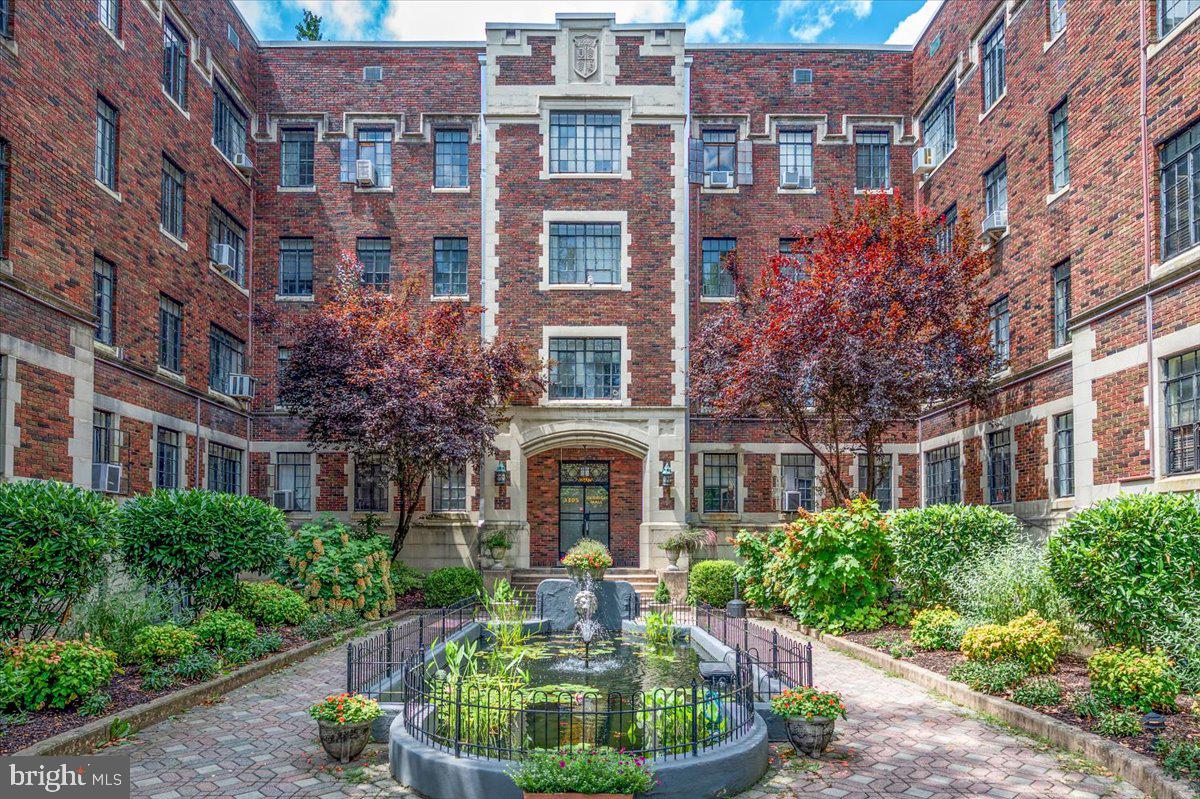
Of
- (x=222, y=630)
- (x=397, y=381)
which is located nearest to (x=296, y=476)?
(x=397, y=381)

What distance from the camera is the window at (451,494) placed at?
1037 inches

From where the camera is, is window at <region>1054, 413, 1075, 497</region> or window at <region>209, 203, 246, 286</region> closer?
window at <region>1054, 413, 1075, 497</region>

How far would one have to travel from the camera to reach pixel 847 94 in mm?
27828

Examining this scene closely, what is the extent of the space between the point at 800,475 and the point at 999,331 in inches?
284

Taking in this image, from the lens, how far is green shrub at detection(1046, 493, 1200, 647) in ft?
35.0

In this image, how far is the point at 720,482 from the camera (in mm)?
26719

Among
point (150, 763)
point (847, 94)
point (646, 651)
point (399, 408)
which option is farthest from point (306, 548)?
point (847, 94)

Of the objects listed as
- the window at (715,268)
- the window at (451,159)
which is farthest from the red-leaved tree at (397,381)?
the window at (715,268)

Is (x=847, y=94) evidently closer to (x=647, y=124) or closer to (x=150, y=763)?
(x=647, y=124)

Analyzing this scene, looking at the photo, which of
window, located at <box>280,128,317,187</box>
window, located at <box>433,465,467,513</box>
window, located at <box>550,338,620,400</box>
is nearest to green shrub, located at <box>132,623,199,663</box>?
window, located at <box>433,465,467,513</box>

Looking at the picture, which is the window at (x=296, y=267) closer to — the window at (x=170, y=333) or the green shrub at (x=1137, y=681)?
the window at (x=170, y=333)

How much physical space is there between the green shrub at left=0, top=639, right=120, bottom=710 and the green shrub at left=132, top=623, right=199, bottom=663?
6.57 ft

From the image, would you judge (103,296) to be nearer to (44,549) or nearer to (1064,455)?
(44,549)

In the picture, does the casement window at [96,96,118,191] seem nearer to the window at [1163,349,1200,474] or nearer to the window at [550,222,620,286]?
the window at [550,222,620,286]
